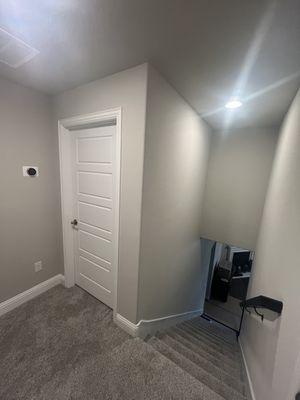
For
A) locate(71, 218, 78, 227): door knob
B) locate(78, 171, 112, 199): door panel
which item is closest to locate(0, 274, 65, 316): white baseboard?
locate(71, 218, 78, 227): door knob

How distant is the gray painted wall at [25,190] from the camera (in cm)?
175

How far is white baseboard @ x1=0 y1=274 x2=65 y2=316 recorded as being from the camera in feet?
6.16

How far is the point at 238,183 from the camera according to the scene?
9.39ft

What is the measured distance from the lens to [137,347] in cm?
160

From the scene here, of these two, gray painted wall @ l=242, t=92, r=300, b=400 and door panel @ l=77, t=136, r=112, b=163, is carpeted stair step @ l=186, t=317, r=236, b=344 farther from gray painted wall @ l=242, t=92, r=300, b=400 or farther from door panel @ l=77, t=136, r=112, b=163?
door panel @ l=77, t=136, r=112, b=163

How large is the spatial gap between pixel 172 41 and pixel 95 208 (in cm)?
166

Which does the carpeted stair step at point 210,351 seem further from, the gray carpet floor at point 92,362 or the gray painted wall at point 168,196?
the gray painted wall at point 168,196

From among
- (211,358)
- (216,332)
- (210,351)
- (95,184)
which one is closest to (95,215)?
(95,184)

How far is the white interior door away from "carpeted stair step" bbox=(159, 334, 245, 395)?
876 mm

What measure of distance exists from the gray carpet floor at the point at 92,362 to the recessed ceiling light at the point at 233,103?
2.60 m

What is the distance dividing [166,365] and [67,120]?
8.53 ft

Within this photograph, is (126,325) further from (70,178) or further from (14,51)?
(14,51)

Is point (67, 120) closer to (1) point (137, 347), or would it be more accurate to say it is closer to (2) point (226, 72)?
(2) point (226, 72)

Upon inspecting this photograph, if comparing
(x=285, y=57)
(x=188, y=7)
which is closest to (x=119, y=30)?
(x=188, y=7)
